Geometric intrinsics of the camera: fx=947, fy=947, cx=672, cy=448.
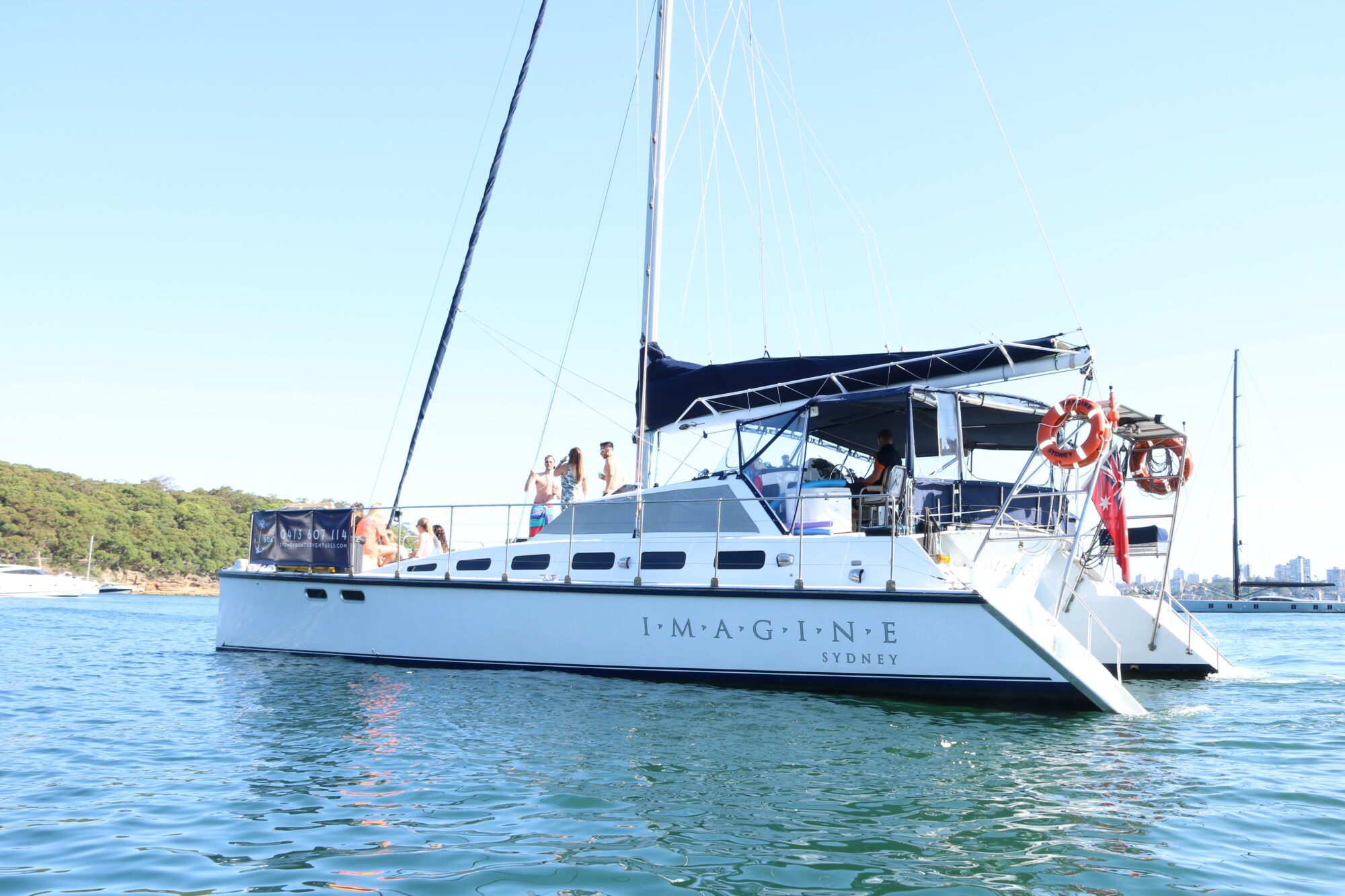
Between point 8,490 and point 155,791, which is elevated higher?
point 8,490

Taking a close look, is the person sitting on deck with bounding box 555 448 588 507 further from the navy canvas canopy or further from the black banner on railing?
the navy canvas canopy

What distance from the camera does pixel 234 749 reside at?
7.19 metres

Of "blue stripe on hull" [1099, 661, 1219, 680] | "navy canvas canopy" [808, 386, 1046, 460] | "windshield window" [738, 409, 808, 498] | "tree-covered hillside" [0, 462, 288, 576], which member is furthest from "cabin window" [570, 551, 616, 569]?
"tree-covered hillside" [0, 462, 288, 576]

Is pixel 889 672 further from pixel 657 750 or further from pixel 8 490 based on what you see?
pixel 8 490

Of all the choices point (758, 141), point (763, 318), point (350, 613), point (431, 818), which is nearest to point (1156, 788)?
point (431, 818)

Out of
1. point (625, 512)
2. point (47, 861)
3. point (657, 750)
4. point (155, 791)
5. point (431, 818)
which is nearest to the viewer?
point (47, 861)

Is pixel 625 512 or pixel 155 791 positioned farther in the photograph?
pixel 625 512

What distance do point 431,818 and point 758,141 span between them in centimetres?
1202

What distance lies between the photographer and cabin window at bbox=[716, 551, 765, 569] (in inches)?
410

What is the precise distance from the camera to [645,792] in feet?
19.3

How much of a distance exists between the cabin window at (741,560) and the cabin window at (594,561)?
55.8 inches

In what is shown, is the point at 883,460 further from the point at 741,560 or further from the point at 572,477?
the point at 572,477

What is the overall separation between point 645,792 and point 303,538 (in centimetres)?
893

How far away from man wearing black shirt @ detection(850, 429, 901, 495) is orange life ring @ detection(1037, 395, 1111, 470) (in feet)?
5.39
